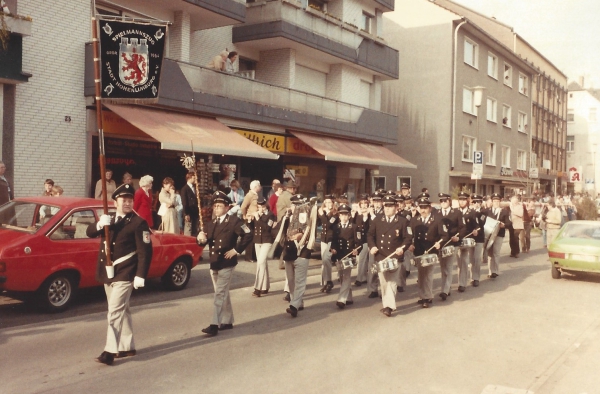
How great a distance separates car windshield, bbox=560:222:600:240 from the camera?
45.1ft

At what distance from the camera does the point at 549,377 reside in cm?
630

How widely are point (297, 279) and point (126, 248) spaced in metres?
3.30

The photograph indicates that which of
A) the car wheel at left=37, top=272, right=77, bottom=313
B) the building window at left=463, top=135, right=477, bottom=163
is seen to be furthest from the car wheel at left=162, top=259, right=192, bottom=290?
the building window at left=463, top=135, right=477, bottom=163

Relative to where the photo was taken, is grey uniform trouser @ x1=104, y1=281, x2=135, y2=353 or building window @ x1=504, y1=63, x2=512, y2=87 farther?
building window @ x1=504, y1=63, x2=512, y2=87

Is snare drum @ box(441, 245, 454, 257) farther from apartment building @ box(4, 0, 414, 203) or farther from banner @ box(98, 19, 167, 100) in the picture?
banner @ box(98, 19, 167, 100)

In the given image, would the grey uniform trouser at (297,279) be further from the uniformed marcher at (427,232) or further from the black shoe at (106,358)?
the black shoe at (106,358)

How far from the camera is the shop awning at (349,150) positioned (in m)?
20.8

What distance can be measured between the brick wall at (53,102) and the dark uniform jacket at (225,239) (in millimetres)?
7348

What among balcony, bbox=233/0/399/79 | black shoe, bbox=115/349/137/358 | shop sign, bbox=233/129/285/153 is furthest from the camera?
balcony, bbox=233/0/399/79

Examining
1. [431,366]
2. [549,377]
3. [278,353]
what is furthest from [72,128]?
[549,377]

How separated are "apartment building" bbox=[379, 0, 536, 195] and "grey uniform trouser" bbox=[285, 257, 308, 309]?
2259cm

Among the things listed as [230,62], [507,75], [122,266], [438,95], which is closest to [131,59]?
→ [230,62]

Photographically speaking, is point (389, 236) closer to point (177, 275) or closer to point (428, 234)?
point (428, 234)

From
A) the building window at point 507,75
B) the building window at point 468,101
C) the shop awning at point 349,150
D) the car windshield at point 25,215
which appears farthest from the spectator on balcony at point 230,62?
the building window at point 507,75
